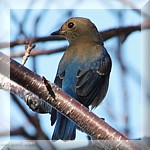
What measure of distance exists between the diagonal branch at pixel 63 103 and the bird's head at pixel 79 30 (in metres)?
1.02

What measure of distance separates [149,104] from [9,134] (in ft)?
1.44

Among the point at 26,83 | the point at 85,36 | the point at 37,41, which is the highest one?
the point at 85,36

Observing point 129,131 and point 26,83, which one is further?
point 129,131

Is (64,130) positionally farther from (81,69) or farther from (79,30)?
(79,30)

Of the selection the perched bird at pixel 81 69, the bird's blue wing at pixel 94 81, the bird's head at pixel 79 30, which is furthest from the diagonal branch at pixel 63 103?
the bird's head at pixel 79 30

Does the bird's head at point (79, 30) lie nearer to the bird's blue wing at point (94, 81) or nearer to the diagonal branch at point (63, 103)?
the bird's blue wing at point (94, 81)

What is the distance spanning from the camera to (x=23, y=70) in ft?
3.24

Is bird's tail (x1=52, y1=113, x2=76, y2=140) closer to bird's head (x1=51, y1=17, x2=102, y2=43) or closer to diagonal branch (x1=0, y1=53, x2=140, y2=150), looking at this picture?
diagonal branch (x1=0, y1=53, x2=140, y2=150)

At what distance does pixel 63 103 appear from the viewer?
1.05 meters

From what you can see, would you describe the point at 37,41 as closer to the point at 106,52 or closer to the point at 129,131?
the point at 129,131

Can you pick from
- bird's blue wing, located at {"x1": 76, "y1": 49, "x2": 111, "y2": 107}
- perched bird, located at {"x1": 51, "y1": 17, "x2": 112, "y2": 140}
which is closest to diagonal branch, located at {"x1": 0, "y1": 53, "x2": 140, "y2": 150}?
perched bird, located at {"x1": 51, "y1": 17, "x2": 112, "y2": 140}

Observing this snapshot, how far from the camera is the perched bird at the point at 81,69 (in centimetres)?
143

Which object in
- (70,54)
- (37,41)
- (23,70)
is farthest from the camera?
(70,54)

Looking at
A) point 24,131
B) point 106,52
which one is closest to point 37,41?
point 24,131
